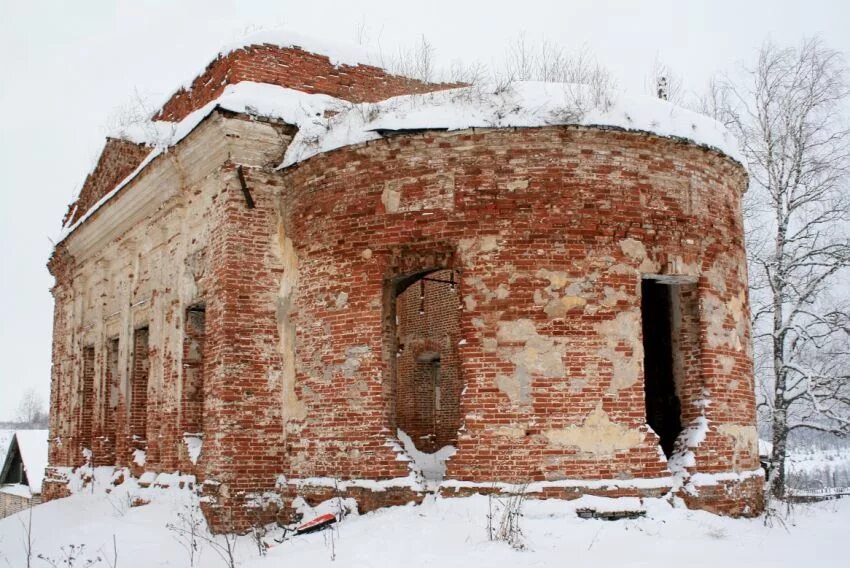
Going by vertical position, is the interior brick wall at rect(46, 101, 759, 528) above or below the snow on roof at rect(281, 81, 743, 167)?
below

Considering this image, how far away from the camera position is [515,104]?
8.98 metres

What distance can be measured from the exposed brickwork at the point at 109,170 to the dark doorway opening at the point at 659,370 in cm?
760

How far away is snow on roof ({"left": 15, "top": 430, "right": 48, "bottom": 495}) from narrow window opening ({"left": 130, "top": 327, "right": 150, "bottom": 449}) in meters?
19.8

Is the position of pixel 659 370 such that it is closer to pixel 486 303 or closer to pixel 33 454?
pixel 486 303

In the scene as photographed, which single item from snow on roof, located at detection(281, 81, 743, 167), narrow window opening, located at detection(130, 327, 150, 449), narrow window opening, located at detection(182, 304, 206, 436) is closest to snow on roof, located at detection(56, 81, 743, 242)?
snow on roof, located at detection(281, 81, 743, 167)

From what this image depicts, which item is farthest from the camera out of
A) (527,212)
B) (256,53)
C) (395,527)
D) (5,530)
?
(5,530)

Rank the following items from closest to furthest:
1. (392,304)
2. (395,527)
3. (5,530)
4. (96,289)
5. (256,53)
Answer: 1. (395,527)
2. (392,304)
3. (256,53)
4. (5,530)
5. (96,289)

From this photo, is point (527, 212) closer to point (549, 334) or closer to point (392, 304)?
point (549, 334)

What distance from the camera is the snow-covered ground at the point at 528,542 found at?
7.14 m

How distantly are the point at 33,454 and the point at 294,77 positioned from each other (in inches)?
1172

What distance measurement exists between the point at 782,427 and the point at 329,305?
439 inches

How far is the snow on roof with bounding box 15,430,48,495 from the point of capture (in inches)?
1288

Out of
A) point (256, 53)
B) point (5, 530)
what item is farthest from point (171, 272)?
point (5, 530)

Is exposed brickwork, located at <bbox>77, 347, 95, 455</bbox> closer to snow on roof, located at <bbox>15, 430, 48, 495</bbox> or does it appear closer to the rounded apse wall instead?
the rounded apse wall
